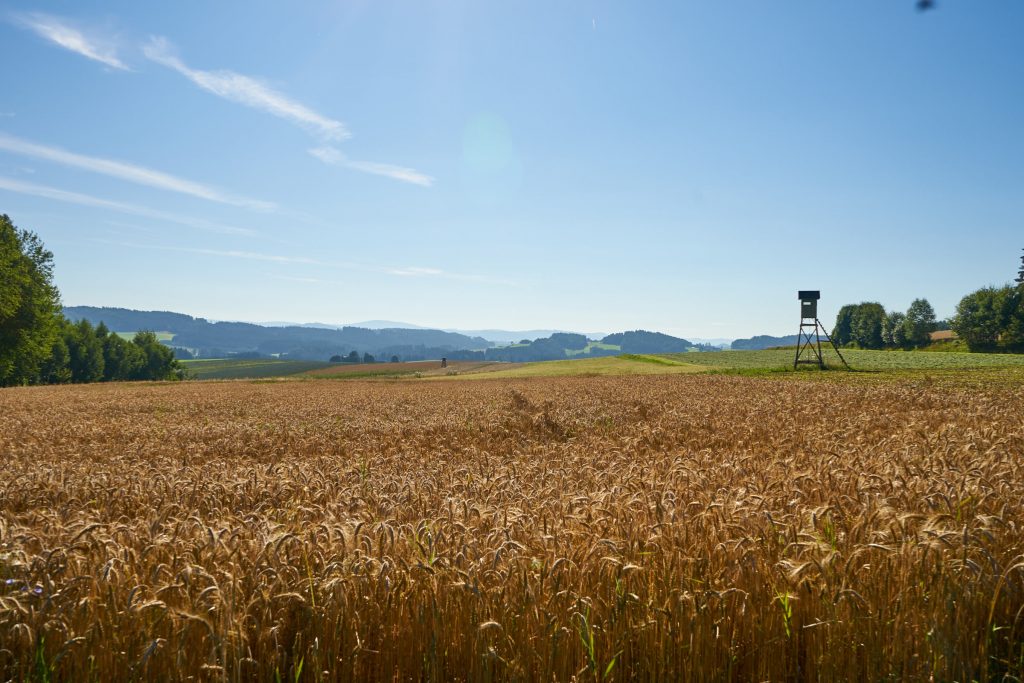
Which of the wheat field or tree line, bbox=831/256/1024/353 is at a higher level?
tree line, bbox=831/256/1024/353

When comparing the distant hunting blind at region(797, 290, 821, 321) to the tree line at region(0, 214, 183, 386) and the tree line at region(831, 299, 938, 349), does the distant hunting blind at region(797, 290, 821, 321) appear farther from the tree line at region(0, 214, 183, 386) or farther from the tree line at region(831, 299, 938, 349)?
the tree line at region(831, 299, 938, 349)

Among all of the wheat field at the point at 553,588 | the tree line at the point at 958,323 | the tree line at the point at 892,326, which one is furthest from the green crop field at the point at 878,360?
the tree line at the point at 892,326

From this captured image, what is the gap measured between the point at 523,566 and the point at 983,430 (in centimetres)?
1213

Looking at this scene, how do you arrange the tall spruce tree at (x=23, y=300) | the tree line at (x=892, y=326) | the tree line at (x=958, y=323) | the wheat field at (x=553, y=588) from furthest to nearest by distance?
1. the tree line at (x=892, y=326)
2. the tree line at (x=958, y=323)
3. the tall spruce tree at (x=23, y=300)
4. the wheat field at (x=553, y=588)

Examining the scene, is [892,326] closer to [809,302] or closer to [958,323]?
[958,323]

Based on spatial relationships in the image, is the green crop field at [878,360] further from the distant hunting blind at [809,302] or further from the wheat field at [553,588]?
the wheat field at [553,588]

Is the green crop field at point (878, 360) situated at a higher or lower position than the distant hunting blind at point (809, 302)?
lower

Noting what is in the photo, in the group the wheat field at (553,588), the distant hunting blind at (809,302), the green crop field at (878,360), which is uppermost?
the distant hunting blind at (809,302)

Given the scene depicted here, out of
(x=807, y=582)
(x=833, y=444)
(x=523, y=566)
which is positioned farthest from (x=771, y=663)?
(x=833, y=444)

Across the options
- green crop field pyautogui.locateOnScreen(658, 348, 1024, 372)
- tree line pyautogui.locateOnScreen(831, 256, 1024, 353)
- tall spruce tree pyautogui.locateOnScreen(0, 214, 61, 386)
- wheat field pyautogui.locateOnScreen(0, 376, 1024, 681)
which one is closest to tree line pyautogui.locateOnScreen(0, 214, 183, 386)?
tall spruce tree pyautogui.locateOnScreen(0, 214, 61, 386)

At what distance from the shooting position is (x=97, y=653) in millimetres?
3625

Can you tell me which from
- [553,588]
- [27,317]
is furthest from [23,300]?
[553,588]

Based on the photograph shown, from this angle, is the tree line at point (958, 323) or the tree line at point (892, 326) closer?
the tree line at point (958, 323)

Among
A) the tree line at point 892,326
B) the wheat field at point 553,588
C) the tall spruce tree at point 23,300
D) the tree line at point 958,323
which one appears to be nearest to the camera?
the wheat field at point 553,588
